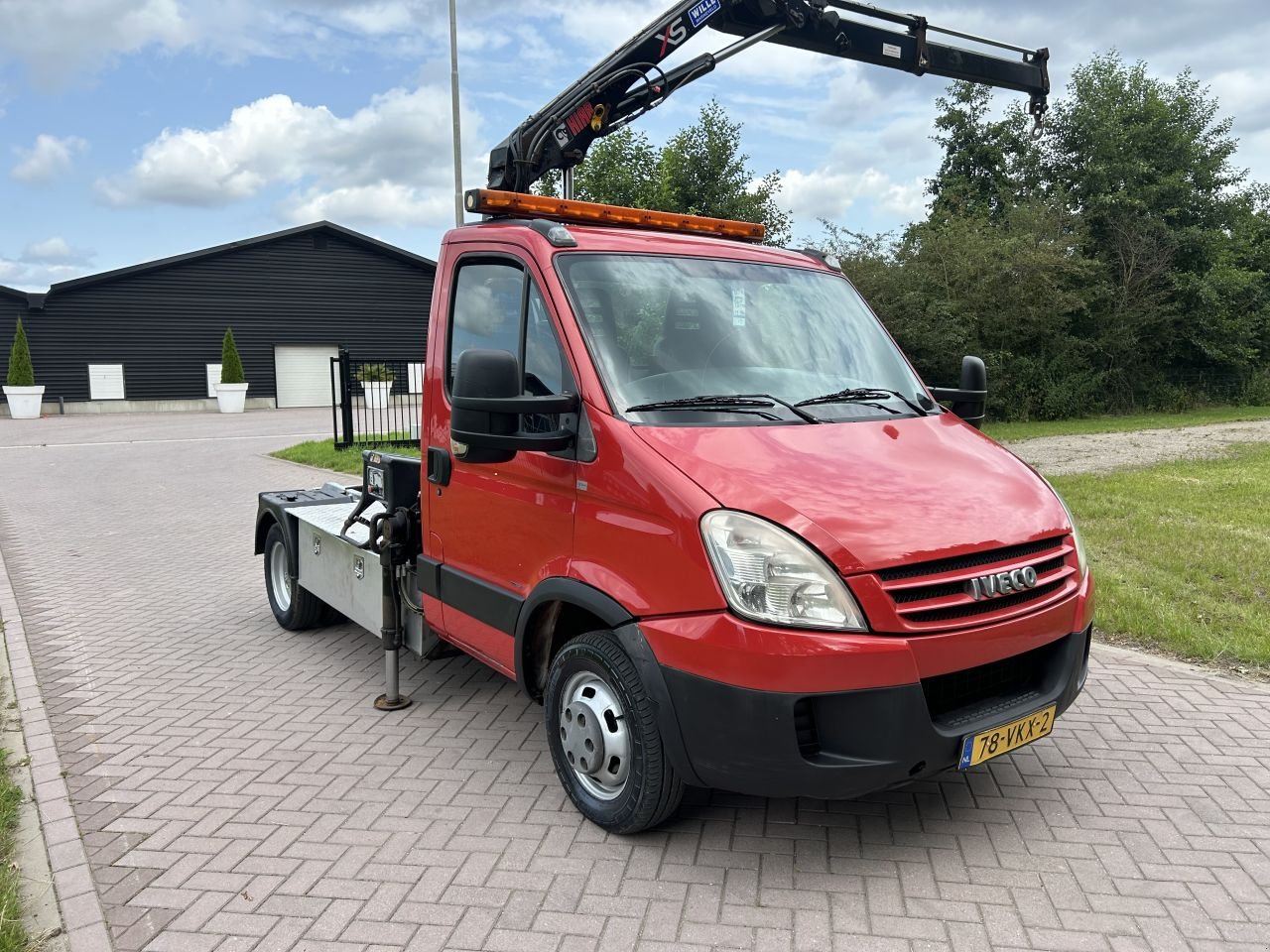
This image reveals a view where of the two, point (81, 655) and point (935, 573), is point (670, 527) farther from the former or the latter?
point (81, 655)

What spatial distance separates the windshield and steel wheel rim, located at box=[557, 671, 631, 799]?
3.38 ft

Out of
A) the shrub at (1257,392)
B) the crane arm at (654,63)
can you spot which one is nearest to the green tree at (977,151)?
the shrub at (1257,392)

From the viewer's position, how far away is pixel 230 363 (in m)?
31.0

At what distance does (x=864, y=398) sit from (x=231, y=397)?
102 feet

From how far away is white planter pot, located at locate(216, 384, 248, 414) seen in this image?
3106 cm

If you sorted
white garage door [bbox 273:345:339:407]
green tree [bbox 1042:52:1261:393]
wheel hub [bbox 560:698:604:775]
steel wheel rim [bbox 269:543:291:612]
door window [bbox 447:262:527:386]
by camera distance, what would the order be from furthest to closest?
white garage door [bbox 273:345:339:407] → green tree [bbox 1042:52:1261:393] → steel wheel rim [bbox 269:543:291:612] → door window [bbox 447:262:527:386] → wheel hub [bbox 560:698:604:775]

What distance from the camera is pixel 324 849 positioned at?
3.44 metres

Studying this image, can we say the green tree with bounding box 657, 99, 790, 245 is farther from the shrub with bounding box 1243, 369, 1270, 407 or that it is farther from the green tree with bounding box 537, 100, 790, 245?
the shrub with bounding box 1243, 369, 1270, 407

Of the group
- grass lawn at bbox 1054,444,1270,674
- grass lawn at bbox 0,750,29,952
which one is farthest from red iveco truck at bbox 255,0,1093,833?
grass lawn at bbox 1054,444,1270,674

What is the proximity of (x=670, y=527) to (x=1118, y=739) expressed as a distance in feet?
8.96

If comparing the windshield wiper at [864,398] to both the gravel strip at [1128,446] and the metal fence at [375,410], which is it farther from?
the metal fence at [375,410]

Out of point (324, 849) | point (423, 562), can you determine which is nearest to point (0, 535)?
point (423, 562)

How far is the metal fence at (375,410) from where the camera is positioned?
55.7 feet

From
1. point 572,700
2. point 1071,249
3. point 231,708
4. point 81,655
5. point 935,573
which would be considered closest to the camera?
point 935,573
